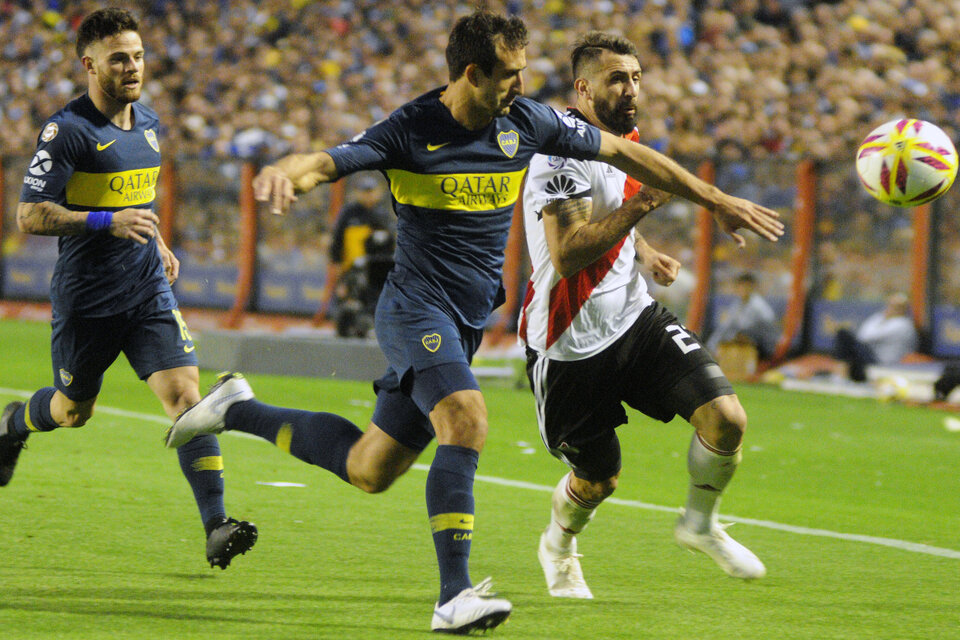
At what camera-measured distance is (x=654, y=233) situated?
15.8 m

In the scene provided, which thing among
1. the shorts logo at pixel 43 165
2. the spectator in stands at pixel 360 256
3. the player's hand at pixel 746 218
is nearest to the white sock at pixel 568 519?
the player's hand at pixel 746 218

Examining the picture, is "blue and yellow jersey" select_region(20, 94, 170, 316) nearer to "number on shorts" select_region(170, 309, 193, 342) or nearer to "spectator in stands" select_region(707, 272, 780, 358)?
"number on shorts" select_region(170, 309, 193, 342)

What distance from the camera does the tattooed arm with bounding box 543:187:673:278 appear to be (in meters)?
4.84

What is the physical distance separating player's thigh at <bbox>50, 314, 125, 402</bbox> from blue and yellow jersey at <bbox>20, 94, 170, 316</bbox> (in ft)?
0.20

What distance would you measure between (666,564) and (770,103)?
40.2 ft

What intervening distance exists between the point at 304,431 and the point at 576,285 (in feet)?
4.04

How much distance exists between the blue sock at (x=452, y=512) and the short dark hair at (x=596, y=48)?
1.89m

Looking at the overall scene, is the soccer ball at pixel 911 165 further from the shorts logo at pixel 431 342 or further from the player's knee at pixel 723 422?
the shorts logo at pixel 431 342

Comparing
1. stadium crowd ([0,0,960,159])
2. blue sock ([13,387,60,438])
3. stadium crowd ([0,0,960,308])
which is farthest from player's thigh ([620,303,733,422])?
stadium crowd ([0,0,960,159])

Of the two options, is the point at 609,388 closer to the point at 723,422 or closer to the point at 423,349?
the point at 723,422

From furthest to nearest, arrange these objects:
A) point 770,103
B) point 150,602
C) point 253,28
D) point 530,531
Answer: point 253,28 < point 770,103 < point 530,531 < point 150,602

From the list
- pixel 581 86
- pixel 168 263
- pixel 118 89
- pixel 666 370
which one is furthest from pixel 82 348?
pixel 666 370

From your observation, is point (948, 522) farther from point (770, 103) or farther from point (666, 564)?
point (770, 103)

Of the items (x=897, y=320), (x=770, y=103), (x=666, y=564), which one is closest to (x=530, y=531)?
(x=666, y=564)
